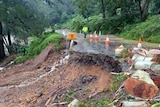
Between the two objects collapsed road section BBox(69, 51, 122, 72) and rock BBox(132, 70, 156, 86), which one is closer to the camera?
rock BBox(132, 70, 156, 86)

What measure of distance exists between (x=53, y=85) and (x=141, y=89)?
18.4 feet

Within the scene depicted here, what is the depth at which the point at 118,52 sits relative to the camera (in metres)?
16.1

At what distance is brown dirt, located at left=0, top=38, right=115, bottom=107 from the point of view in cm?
1233

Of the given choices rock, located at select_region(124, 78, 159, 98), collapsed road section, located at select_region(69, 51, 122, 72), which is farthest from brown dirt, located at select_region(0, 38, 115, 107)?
rock, located at select_region(124, 78, 159, 98)

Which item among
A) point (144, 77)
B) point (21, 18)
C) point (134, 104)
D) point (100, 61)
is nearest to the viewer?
point (134, 104)

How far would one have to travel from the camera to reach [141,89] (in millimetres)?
9797

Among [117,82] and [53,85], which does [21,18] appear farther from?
[117,82]

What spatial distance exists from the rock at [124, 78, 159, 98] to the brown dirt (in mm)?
1687

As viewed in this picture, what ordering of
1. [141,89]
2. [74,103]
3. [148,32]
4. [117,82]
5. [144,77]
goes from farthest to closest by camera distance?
[148,32], [117,82], [74,103], [144,77], [141,89]

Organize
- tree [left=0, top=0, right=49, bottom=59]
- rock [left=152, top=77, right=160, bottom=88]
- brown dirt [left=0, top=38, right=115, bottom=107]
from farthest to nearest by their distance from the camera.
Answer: tree [left=0, top=0, right=49, bottom=59] < brown dirt [left=0, top=38, right=115, bottom=107] < rock [left=152, top=77, right=160, bottom=88]

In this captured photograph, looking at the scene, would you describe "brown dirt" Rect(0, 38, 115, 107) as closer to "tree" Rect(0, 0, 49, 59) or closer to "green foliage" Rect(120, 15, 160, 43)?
"tree" Rect(0, 0, 49, 59)

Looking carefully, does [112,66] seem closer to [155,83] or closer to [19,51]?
[155,83]

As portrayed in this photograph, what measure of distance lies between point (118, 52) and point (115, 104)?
20.6ft

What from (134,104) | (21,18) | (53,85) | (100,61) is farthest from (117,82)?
(21,18)
